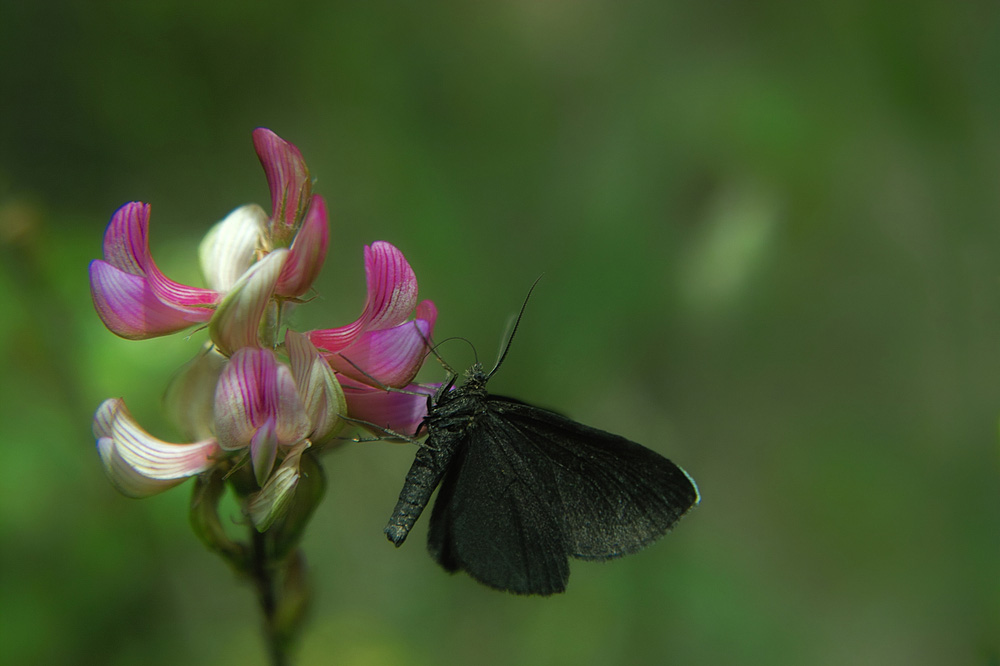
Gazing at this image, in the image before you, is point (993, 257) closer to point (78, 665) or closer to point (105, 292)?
point (105, 292)

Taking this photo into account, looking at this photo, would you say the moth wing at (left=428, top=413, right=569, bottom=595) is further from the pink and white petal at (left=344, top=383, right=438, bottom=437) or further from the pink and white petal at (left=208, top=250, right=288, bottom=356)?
the pink and white petal at (left=208, top=250, right=288, bottom=356)

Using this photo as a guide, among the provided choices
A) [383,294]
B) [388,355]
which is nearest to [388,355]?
[388,355]

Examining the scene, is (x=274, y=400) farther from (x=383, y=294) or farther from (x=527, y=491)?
(x=527, y=491)

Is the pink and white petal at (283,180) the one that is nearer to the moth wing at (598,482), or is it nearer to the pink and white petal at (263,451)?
the pink and white petal at (263,451)

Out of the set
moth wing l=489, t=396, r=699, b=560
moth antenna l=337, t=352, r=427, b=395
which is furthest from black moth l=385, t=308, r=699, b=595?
moth antenna l=337, t=352, r=427, b=395

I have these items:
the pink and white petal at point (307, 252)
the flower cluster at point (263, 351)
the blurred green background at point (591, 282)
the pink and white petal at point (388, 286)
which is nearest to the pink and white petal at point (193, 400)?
the flower cluster at point (263, 351)
